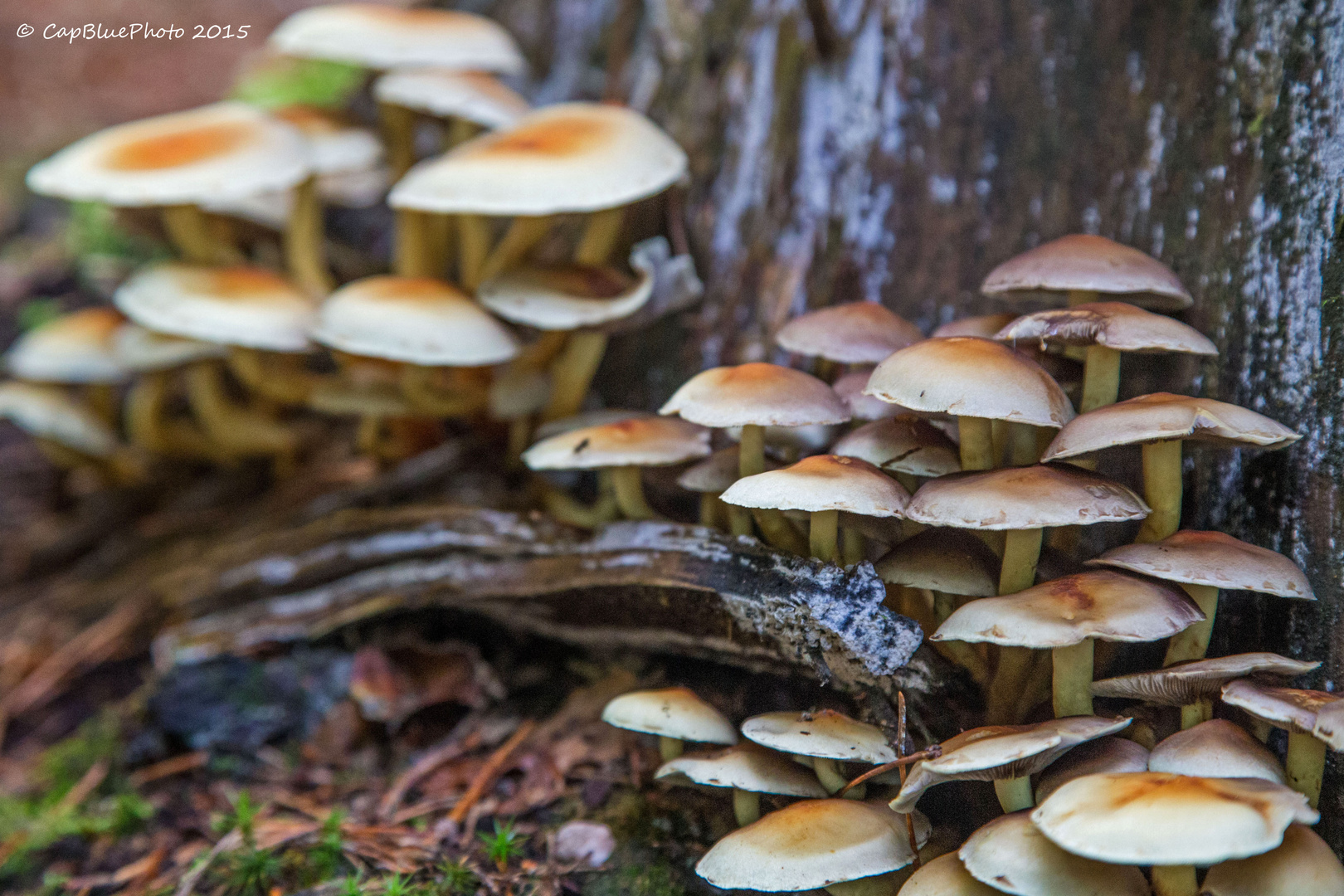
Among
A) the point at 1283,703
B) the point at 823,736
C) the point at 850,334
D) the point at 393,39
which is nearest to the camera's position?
the point at 1283,703

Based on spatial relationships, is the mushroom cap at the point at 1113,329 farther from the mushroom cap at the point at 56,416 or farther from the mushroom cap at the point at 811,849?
the mushroom cap at the point at 56,416

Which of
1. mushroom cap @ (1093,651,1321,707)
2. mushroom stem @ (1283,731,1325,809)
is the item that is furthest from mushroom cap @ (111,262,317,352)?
mushroom stem @ (1283,731,1325,809)

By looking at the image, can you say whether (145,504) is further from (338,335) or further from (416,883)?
(416,883)

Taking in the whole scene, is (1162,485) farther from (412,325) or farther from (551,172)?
(412,325)

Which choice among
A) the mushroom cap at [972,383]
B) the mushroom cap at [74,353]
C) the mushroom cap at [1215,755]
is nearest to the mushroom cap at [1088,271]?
the mushroom cap at [972,383]

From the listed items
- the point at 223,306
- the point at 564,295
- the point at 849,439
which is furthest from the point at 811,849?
the point at 223,306

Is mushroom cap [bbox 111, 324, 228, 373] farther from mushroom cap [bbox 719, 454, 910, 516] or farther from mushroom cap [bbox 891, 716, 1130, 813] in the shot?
mushroom cap [bbox 891, 716, 1130, 813]
